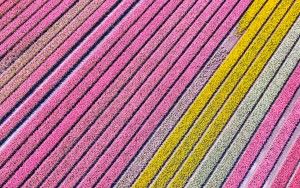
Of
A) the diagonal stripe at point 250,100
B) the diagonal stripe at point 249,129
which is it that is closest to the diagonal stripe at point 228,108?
the diagonal stripe at point 250,100

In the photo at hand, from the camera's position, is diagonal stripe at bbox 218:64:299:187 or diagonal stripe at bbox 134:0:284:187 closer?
diagonal stripe at bbox 134:0:284:187

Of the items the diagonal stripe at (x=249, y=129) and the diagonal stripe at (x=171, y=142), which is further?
the diagonal stripe at (x=249, y=129)

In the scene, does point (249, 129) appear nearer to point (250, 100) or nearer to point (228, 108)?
point (228, 108)

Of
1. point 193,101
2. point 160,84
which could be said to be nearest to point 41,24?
point 160,84

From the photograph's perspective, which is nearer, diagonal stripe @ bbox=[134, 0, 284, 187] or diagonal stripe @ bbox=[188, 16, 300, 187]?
diagonal stripe @ bbox=[134, 0, 284, 187]

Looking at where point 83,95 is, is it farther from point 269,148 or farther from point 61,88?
point 269,148

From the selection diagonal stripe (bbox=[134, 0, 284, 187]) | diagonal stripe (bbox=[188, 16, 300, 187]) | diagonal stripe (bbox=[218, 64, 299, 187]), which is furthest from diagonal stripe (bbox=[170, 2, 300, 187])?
diagonal stripe (bbox=[218, 64, 299, 187])

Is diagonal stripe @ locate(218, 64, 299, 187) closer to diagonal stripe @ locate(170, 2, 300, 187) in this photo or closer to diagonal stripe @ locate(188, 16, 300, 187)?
diagonal stripe @ locate(188, 16, 300, 187)

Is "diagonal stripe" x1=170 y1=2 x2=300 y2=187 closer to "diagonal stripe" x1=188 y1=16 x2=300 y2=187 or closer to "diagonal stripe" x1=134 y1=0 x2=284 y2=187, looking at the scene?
"diagonal stripe" x1=188 y1=16 x2=300 y2=187

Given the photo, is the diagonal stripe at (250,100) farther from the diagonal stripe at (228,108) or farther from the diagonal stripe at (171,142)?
the diagonal stripe at (171,142)

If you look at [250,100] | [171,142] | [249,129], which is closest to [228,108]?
[250,100]

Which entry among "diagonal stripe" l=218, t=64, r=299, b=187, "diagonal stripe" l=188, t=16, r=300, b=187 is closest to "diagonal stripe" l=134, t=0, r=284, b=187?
"diagonal stripe" l=188, t=16, r=300, b=187

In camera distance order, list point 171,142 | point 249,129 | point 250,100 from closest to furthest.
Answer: point 171,142 → point 249,129 → point 250,100
